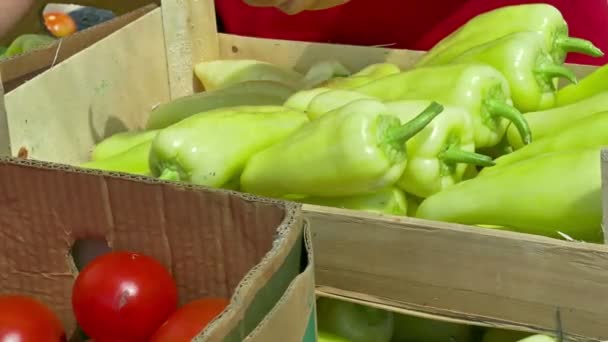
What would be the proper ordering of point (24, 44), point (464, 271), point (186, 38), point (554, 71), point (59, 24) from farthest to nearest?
1. point (59, 24)
2. point (24, 44)
3. point (186, 38)
4. point (554, 71)
5. point (464, 271)

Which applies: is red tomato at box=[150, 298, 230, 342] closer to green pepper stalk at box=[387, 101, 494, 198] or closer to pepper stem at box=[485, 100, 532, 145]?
green pepper stalk at box=[387, 101, 494, 198]

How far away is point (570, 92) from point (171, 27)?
665 mm

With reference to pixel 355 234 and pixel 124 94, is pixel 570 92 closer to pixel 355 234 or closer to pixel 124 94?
pixel 355 234

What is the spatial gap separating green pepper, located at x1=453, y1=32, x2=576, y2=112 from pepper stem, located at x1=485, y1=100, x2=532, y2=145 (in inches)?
3.0

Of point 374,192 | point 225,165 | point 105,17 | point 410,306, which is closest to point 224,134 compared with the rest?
point 225,165

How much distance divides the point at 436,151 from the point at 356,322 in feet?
0.68

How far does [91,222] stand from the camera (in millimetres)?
854

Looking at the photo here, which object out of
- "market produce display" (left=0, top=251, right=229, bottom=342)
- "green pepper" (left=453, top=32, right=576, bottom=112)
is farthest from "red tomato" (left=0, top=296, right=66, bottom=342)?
"green pepper" (left=453, top=32, right=576, bottom=112)

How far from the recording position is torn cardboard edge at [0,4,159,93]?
3.97ft

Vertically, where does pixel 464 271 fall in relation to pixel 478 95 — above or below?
below

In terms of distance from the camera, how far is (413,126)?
92 centimetres

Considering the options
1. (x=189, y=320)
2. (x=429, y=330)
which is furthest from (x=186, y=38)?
(x=189, y=320)

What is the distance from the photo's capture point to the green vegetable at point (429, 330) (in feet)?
3.30

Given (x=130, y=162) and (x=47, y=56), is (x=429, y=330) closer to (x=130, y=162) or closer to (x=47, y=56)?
(x=130, y=162)
